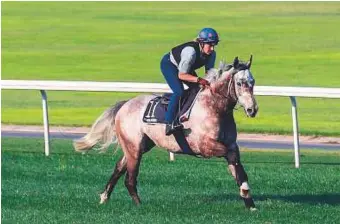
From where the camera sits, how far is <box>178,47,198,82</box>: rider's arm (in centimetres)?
1301

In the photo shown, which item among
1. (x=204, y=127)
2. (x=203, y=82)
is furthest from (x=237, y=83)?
(x=204, y=127)

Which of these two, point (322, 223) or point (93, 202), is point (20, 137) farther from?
point (322, 223)

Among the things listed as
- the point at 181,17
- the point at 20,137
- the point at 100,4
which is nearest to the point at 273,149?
the point at 20,137

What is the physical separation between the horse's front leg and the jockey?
0.61 meters

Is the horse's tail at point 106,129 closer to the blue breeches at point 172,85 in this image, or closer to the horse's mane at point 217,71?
the blue breeches at point 172,85

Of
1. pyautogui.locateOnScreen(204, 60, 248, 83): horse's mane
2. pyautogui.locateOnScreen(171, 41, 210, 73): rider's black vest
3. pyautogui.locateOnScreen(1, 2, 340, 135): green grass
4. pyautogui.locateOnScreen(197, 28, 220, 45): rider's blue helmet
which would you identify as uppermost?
pyautogui.locateOnScreen(197, 28, 220, 45): rider's blue helmet

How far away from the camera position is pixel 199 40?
42.7 feet

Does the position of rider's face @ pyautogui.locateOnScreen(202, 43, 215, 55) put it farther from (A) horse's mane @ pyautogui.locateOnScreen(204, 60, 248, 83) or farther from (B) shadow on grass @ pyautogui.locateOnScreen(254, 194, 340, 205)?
(B) shadow on grass @ pyautogui.locateOnScreen(254, 194, 340, 205)

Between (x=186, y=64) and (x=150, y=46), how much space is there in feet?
83.4

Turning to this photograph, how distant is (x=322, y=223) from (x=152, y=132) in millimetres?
2289

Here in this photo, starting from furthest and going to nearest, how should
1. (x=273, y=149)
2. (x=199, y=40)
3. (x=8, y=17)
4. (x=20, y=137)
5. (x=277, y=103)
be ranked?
(x=8, y=17), (x=277, y=103), (x=20, y=137), (x=273, y=149), (x=199, y=40)

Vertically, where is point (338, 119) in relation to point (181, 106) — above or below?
below

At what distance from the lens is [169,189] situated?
14281 mm

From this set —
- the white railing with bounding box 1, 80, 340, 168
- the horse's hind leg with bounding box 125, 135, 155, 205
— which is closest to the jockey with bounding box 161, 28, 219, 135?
the horse's hind leg with bounding box 125, 135, 155, 205
